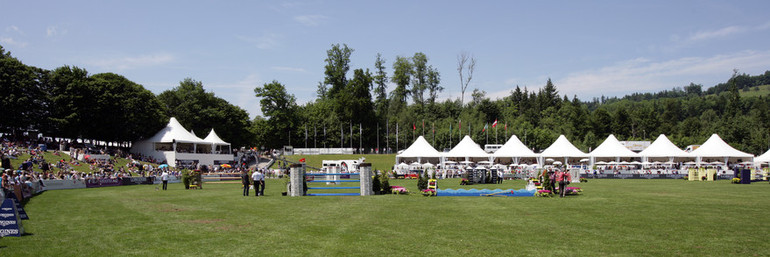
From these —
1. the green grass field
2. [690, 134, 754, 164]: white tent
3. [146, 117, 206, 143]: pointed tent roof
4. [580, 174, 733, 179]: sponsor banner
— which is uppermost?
[146, 117, 206, 143]: pointed tent roof

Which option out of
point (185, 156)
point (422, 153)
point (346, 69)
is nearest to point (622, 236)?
point (422, 153)

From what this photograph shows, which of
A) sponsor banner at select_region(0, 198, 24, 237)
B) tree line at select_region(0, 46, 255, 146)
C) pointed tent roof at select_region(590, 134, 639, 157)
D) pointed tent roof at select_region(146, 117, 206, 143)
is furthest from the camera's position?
pointed tent roof at select_region(146, 117, 206, 143)

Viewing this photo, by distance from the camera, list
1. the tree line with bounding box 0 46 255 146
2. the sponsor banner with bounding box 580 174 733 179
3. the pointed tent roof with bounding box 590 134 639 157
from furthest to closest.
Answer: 1. the pointed tent roof with bounding box 590 134 639 157
2. the tree line with bounding box 0 46 255 146
3. the sponsor banner with bounding box 580 174 733 179

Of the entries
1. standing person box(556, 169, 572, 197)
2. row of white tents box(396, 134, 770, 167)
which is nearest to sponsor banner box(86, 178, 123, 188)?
row of white tents box(396, 134, 770, 167)

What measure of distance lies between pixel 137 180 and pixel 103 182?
11.8ft

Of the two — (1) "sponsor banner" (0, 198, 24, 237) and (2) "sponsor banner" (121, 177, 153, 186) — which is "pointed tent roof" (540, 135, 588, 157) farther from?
(1) "sponsor banner" (0, 198, 24, 237)

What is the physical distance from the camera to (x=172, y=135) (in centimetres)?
5684

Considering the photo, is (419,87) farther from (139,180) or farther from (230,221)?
(230,221)

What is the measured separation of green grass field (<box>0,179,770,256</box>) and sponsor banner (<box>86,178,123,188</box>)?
56.5 ft

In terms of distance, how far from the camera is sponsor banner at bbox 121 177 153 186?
122 feet

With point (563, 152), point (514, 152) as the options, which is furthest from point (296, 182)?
point (563, 152)

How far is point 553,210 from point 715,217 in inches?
159

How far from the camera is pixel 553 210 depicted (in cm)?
1551

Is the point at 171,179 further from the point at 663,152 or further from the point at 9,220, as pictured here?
the point at 663,152
